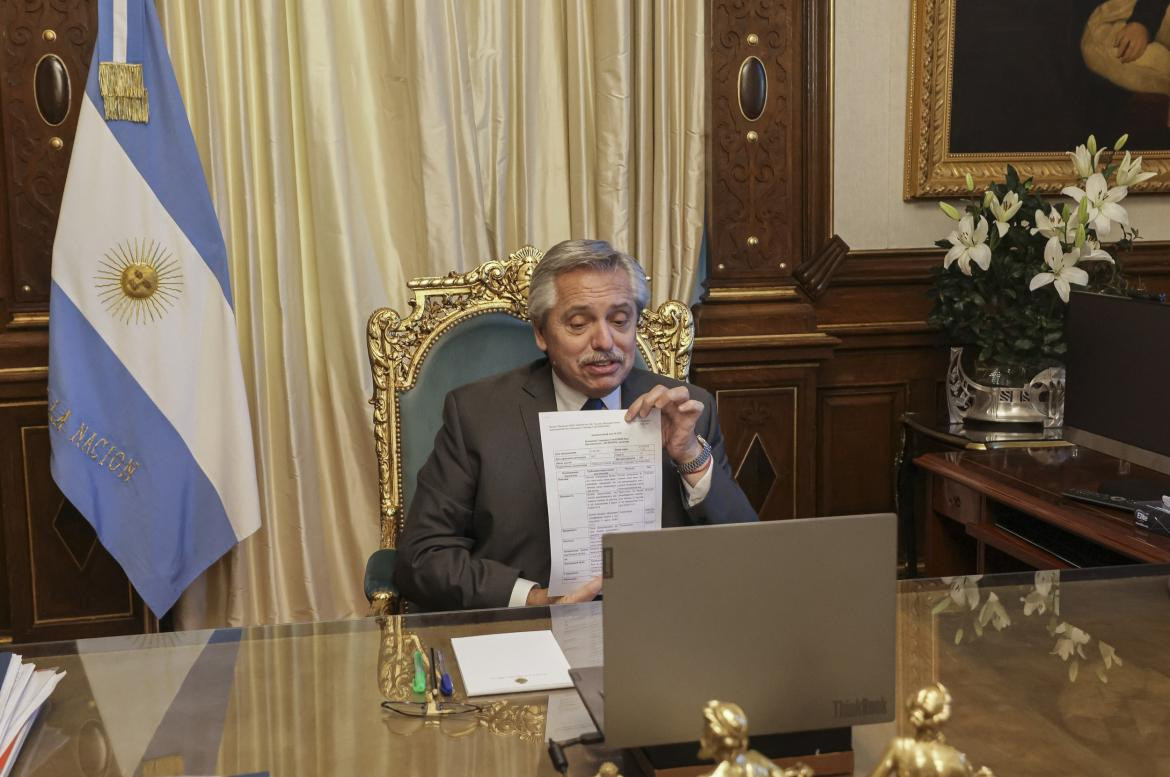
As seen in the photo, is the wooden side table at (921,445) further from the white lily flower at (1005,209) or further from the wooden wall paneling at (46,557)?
the wooden wall paneling at (46,557)

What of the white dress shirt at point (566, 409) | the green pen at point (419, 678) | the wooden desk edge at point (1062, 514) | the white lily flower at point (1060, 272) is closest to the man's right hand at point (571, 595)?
the white dress shirt at point (566, 409)

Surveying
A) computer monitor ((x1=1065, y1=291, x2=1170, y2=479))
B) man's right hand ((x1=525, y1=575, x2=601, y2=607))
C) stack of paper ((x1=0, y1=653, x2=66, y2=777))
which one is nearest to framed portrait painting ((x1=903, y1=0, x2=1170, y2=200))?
computer monitor ((x1=1065, y1=291, x2=1170, y2=479))

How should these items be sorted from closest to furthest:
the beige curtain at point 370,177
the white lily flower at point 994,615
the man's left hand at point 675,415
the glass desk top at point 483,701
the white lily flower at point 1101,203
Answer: the glass desk top at point 483,701
the white lily flower at point 994,615
the man's left hand at point 675,415
the white lily flower at point 1101,203
the beige curtain at point 370,177

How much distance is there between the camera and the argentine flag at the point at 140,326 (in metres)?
3.39

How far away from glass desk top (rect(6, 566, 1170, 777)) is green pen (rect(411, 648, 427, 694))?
20 millimetres

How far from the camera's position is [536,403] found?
8.63ft

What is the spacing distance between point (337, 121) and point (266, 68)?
0.26m

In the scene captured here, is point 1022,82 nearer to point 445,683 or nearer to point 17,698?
point 445,683

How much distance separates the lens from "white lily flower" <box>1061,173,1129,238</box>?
350 centimetres

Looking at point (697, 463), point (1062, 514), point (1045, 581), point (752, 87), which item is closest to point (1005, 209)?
point (752, 87)

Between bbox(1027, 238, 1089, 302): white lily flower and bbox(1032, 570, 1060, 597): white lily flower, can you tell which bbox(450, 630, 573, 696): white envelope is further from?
bbox(1027, 238, 1089, 302): white lily flower

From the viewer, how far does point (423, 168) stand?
150 inches

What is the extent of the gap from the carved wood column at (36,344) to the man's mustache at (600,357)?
1.92m

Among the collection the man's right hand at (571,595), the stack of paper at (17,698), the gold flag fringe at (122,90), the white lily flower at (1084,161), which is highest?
the gold flag fringe at (122,90)
